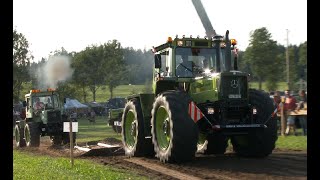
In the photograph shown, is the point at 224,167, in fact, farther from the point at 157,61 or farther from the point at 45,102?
the point at 45,102

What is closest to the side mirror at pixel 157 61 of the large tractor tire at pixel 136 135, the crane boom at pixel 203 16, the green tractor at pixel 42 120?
the large tractor tire at pixel 136 135

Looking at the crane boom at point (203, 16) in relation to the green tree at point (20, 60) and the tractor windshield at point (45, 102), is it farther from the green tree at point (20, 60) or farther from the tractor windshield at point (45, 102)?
the green tree at point (20, 60)

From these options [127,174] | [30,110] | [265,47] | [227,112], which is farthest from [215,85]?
[265,47]

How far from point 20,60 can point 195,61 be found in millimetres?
41832

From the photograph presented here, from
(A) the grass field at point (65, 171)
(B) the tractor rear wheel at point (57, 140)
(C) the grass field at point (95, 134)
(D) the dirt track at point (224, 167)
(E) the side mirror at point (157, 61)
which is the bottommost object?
(C) the grass field at point (95, 134)

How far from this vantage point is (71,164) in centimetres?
1122

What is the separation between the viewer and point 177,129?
9945mm

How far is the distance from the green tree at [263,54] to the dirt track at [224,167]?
3601 cm

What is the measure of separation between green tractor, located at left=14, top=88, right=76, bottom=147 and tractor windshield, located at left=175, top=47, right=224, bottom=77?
830 centimetres

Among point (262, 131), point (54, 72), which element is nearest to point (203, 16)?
point (262, 131)

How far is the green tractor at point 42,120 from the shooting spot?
61.7ft

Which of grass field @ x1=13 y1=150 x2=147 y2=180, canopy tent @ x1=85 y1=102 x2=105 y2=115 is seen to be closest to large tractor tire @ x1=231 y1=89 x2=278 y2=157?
grass field @ x1=13 y1=150 x2=147 y2=180

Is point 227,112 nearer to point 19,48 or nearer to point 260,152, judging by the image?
point 260,152

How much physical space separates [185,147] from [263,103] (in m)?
2.39
